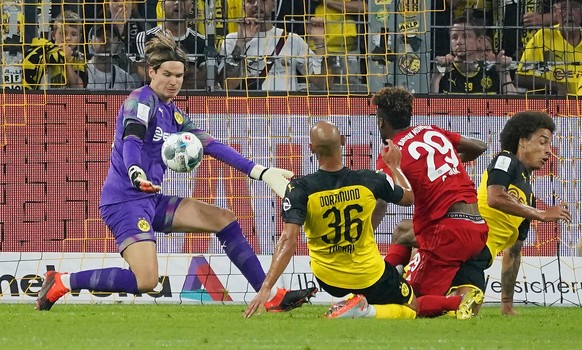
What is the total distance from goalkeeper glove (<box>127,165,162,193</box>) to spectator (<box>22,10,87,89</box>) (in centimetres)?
411

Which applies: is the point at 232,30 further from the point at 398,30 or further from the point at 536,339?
the point at 536,339

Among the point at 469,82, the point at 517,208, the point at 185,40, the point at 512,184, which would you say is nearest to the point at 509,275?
the point at 512,184

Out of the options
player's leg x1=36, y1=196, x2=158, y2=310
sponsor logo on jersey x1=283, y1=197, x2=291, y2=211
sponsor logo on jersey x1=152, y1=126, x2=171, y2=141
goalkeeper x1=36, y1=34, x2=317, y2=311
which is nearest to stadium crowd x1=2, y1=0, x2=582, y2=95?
goalkeeper x1=36, y1=34, x2=317, y2=311

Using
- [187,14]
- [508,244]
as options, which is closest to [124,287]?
[508,244]

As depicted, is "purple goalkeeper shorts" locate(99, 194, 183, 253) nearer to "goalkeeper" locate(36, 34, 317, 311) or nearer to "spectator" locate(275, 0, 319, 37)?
"goalkeeper" locate(36, 34, 317, 311)

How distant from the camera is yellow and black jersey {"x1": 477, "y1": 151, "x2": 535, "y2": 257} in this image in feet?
34.2

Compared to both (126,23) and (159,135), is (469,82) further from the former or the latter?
(159,135)

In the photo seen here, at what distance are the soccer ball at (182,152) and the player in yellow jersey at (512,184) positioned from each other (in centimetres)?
240

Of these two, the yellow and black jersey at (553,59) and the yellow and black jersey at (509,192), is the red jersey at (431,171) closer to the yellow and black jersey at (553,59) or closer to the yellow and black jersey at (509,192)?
the yellow and black jersey at (509,192)

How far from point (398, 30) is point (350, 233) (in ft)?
16.2

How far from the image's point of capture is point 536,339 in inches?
322

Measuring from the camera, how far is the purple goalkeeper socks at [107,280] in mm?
10328

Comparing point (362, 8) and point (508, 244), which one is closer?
point (508, 244)

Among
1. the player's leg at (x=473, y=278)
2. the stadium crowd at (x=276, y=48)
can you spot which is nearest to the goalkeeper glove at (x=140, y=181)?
the player's leg at (x=473, y=278)
